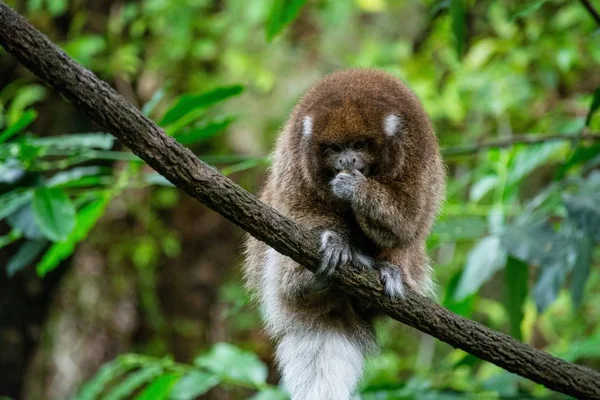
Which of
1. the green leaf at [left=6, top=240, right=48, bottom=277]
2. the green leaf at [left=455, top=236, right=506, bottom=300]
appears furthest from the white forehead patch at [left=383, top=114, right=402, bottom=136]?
the green leaf at [left=6, top=240, right=48, bottom=277]

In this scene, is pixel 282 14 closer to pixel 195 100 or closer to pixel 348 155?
pixel 195 100

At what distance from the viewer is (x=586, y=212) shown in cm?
306

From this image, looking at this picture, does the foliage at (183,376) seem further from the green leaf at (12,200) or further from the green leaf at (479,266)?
the green leaf at (479,266)

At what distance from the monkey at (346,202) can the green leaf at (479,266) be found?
0.84 ft

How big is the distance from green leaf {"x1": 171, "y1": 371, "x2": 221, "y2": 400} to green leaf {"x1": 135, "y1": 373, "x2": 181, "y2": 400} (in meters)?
0.05

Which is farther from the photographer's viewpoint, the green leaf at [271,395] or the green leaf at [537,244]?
the green leaf at [271,395]

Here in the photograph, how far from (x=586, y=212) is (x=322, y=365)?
1267mm

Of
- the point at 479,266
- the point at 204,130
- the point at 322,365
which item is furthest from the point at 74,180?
the point at 479,266

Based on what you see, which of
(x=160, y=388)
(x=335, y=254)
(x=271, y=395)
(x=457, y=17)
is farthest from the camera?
(x=271, y=395)

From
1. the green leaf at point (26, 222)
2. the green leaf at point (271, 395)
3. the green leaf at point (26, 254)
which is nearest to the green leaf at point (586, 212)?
the green leaf at point (271, 395)

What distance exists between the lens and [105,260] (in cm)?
678

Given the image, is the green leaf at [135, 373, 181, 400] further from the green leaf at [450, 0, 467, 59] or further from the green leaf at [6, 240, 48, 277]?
the green leaf at [450, 0, 467, 59]

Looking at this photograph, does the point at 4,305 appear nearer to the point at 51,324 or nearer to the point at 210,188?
the point at 51,324

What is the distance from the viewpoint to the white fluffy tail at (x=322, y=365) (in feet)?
9.75
